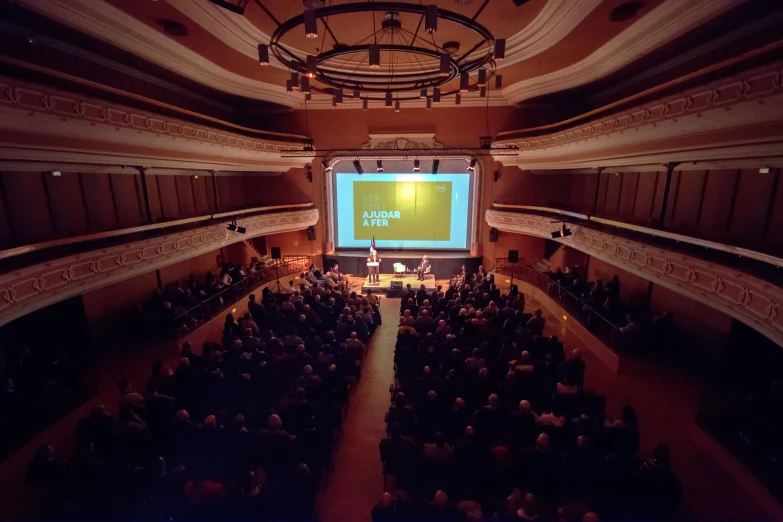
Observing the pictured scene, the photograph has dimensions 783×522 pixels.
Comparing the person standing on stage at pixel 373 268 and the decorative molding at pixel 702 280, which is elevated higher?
the decorative molding at pixel 702 280

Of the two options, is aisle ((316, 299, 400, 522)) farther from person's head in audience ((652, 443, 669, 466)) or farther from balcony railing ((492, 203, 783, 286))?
balcony railing ((492, 203, 783, 286))

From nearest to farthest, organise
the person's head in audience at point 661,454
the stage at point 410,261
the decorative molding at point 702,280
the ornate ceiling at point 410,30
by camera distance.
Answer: the person's head in audience at point 661,454
the decorative molding at point 702,280
the ornate ceiling at point 410,30
the stage at point 410,261

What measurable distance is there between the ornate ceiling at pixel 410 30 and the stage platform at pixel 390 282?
7.92 metres

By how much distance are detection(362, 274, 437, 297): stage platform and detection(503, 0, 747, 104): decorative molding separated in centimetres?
806

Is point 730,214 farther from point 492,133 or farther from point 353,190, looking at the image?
point 353,190

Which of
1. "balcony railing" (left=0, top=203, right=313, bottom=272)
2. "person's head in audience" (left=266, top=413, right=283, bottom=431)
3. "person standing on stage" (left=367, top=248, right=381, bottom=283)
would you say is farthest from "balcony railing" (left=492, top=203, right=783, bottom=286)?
"balcony railing" (left=0, top=203, right=313, bottom=272)

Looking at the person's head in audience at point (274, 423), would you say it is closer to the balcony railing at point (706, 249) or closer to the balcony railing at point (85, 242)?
the balcony railing at point (85, 242)

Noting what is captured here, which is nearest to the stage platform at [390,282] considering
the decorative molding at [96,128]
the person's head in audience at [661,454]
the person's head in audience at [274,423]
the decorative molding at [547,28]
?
the decorative molding at [96,128]

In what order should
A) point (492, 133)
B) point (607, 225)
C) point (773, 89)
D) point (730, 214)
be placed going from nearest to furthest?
point (773, 89) < point (730, 214) < point (607, 225) < point (492, 133)

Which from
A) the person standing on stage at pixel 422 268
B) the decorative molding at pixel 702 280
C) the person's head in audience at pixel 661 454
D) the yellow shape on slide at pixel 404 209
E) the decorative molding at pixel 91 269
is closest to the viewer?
the person's head in audience at pixel 661 454

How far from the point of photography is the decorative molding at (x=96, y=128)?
5.09m

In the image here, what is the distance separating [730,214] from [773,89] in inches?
185

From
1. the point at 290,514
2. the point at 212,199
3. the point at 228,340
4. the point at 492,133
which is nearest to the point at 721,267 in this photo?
the point at 290,514

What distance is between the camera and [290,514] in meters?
4.42
